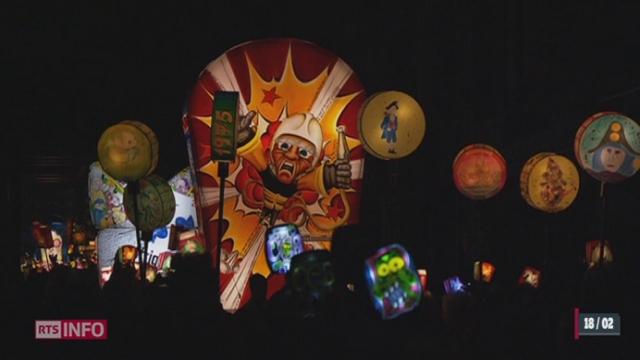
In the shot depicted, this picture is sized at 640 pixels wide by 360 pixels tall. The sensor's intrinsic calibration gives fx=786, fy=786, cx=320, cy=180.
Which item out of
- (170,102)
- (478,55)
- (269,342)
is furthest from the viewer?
(170,102)

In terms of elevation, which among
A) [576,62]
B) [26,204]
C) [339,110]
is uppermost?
[576,62]

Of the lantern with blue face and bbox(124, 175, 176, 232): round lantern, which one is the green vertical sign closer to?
bbox(124, 175, 176, 232): round lantern

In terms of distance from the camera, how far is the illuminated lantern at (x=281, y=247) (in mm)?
8336

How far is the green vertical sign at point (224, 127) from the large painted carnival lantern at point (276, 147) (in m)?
2.73

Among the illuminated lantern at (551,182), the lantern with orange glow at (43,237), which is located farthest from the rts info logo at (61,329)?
the lantern with orange glow at (43,237)

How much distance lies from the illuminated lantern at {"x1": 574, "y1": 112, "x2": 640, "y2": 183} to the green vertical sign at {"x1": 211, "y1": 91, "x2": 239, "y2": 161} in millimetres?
3811

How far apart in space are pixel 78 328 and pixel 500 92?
1403 centimetres

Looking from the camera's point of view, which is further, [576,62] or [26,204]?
[26,204]

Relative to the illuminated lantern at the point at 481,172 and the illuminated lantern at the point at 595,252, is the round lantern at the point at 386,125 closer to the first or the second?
the illuminated lantern at the point at 481,172

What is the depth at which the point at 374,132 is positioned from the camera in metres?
8.79

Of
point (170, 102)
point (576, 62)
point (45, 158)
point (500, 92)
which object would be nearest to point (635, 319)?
point (576, 62)

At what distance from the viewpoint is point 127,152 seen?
9.05 meters

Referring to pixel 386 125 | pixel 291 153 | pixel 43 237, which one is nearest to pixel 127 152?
pixel 291 153

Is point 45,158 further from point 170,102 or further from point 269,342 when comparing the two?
point 269,342
